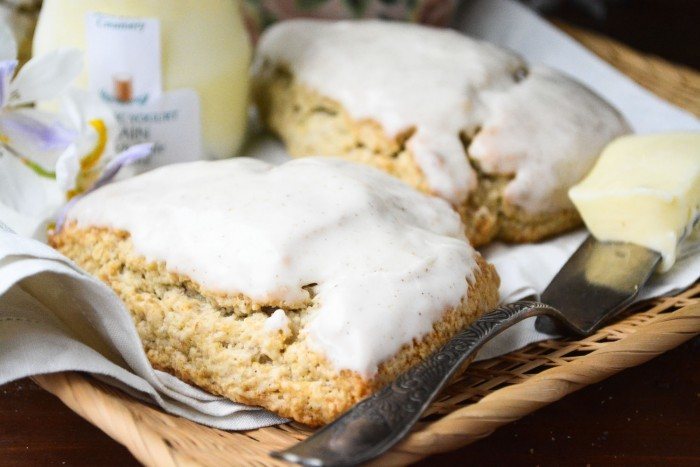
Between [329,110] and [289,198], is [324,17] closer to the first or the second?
[329,110]

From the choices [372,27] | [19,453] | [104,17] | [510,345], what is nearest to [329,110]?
[372,27]

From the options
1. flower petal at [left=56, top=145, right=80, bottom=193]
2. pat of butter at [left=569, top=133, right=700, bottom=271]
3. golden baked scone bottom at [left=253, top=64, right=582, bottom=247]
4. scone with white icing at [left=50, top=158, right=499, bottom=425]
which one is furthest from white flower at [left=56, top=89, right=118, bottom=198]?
pat of butter at [left=569, top=133, right=700, bottom=271]

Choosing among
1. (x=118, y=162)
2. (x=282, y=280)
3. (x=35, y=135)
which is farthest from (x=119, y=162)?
(x=282, y=280)

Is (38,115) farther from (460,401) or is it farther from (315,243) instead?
(460,401)

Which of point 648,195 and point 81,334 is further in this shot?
point 648,195

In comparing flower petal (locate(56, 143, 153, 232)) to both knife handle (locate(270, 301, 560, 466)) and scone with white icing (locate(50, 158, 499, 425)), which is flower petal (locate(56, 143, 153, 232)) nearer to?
scone with white icing (locate(50, 158, 499, 425))
